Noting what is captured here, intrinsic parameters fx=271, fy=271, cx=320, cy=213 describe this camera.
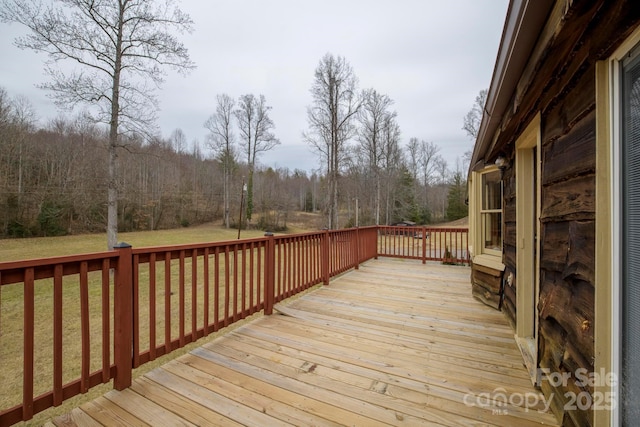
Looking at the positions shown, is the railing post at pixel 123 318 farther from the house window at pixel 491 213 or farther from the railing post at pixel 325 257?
the house window at pixel 491 213

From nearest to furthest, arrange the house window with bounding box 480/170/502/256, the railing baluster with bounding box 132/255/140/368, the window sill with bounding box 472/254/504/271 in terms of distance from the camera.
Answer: the railing baluster with bounding box 132/255/140/368 < the window sill with bounding box 472/254/504/271 < the house window with bounding box 480/170/502/256

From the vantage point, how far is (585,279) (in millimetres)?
1273

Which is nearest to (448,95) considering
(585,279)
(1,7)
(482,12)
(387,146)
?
(482,12)

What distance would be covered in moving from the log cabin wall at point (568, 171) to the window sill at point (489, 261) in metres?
1.67

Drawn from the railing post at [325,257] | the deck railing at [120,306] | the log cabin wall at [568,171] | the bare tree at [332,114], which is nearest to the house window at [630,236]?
the log cabin wall at [568,171]

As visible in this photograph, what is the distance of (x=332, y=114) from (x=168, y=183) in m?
16.3

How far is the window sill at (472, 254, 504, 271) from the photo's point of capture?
3.49 meters

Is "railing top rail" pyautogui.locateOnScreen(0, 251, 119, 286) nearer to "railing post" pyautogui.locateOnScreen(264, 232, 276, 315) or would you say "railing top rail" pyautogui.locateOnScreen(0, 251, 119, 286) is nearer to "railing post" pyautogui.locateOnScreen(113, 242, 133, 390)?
"railing post" pyautogui.locateOnScreen(113, 242, 133, 390)

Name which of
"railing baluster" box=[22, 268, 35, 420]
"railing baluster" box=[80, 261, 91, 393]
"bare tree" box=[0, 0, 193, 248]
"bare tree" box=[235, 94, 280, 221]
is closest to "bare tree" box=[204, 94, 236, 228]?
"bare tree" box=[235, 94, 280, 221]

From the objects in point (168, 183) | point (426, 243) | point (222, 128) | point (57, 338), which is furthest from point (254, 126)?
point (57, 338)

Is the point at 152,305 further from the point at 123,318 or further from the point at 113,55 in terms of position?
the point at 113,55

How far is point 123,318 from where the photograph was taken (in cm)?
188

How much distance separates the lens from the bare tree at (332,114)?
13.1 metres

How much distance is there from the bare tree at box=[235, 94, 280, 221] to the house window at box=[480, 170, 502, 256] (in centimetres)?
1849
